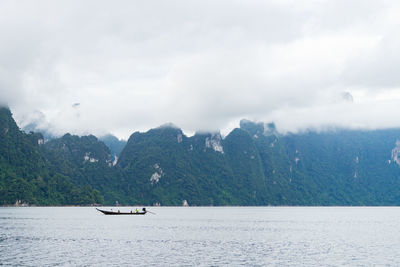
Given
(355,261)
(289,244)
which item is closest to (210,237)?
(289,244)

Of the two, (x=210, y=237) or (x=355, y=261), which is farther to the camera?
(x=210, y=237)

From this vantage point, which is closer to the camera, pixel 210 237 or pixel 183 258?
pixel 183 258

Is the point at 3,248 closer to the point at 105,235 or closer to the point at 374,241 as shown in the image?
the point at 105,235

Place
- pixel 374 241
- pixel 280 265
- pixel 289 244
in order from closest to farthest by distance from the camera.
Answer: pixel 280 265, pixel 289 244, pixel 374 241

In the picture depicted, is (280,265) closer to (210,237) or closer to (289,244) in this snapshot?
(289,244)

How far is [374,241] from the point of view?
82.2 m

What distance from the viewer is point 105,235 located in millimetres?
86812

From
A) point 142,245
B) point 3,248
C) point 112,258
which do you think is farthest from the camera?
point 142,245

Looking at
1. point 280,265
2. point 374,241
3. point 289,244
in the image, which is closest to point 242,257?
point 280,265

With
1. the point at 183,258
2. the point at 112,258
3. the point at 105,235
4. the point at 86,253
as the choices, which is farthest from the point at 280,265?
the point at 105,235

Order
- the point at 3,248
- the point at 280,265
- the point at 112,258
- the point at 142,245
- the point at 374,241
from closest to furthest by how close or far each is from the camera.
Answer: the point at 280,265 < the point at 112,258 < the point at 3,248 < the point at 142,245 < the point at 374,241

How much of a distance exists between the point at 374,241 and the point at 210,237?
1120 inches

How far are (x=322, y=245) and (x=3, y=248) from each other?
46.7 metres

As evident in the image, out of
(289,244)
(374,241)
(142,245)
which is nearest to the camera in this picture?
(142,245)
